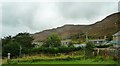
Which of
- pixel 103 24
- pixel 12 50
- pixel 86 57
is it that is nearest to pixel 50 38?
pixel 12 50

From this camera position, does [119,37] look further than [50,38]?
No

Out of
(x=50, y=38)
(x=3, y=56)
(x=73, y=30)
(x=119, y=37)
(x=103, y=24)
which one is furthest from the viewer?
(x=73, y=30)

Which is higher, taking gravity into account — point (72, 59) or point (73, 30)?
point (73, 30)

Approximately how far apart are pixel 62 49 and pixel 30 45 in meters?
9.88

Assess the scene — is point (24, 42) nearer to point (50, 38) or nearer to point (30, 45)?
point (30, 45)

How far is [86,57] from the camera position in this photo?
2589 centimetres

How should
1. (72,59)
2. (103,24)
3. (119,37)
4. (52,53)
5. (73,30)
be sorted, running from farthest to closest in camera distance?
1. (73,30)
2. (103,24)
3. (119,37)
4. (52,53)
5. (72,59)

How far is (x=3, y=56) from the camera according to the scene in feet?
95.5

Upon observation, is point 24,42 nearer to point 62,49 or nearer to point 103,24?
point 62,49

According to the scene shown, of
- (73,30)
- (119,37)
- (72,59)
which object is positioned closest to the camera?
(72,59)

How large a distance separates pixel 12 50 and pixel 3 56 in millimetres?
1217

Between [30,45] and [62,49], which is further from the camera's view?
[30,45]

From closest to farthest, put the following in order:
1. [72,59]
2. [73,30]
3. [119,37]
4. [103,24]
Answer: [72,59] < [119,37] < [103,24] < [73,30]

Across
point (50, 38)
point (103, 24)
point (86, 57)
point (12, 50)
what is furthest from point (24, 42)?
point (103, 24)
